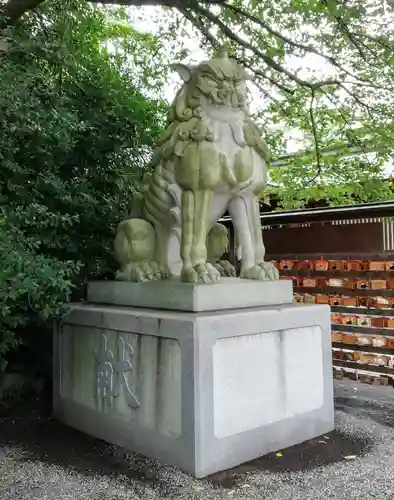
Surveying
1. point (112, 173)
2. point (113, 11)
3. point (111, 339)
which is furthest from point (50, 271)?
point (113, 11)

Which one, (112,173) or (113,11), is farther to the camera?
(113,11)

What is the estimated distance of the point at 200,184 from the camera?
A: 343cm

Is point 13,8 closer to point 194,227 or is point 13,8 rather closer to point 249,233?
point 194,227

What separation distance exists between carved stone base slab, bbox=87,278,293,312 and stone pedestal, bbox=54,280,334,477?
0.04 feet

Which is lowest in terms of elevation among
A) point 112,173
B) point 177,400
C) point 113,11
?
point 177,400

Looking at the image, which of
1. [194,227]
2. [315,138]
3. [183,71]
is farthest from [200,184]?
Answer: [315,138]

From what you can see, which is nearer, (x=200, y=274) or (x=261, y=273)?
(x=200, y=274)

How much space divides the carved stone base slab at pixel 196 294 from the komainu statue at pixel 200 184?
85mm

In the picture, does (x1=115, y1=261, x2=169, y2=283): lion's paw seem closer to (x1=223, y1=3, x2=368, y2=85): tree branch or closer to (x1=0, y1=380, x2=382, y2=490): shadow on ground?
(x1=0, y1=380, x2=382, y2=490): shadow on ground

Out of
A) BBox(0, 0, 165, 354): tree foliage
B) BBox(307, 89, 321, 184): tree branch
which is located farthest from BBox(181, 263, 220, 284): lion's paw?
BBox(307, 89, 321, 184): tree branch

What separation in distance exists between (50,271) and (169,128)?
1.35 m

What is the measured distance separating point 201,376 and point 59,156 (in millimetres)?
2658

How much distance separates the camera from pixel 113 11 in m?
7.31

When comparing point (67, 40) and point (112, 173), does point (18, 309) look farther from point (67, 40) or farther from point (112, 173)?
point (67, 40)
